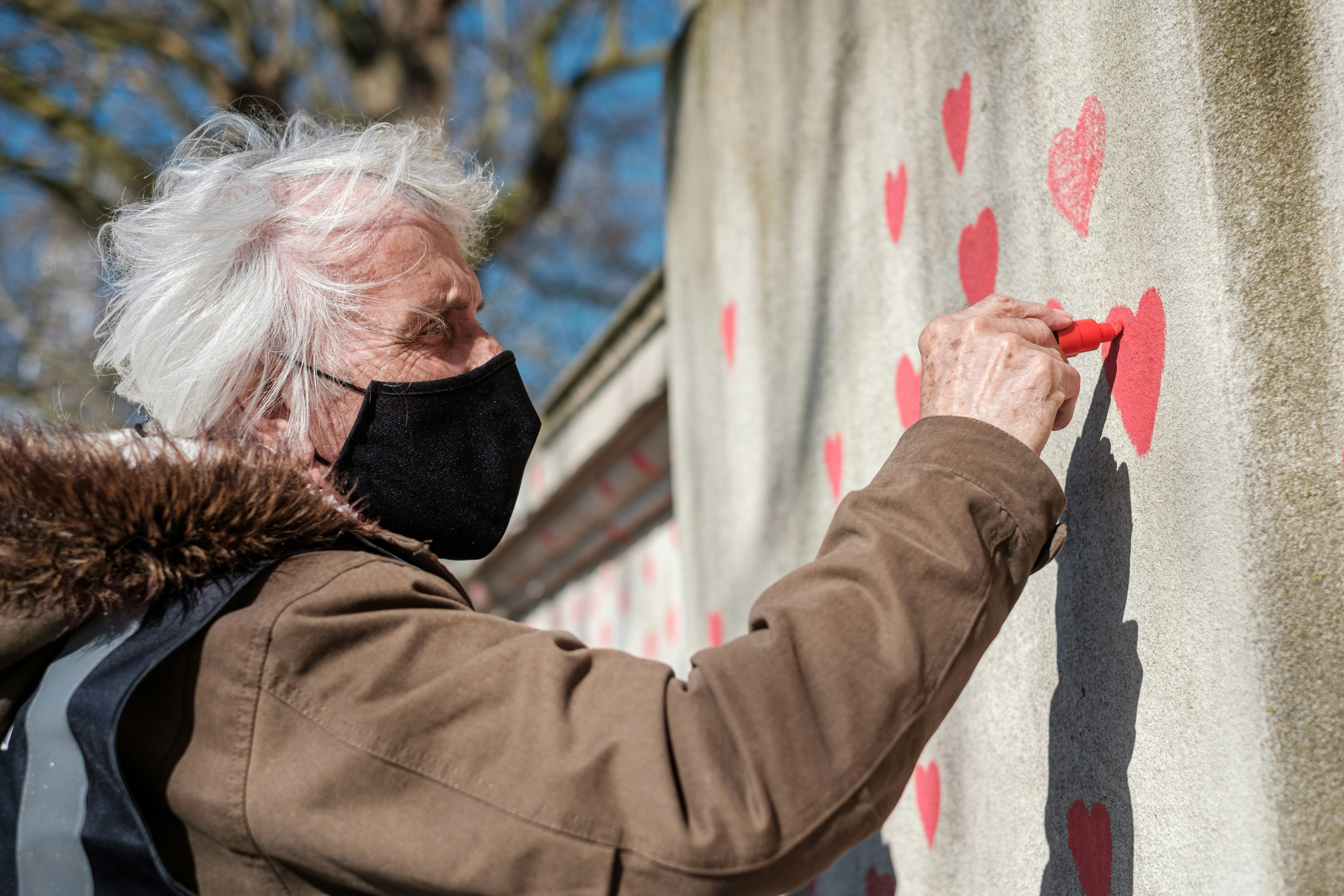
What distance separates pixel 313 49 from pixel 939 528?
9.03 metres

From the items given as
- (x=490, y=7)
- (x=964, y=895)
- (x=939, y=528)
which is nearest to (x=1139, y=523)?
(x=939, y=528)

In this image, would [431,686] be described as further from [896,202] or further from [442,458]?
[896,202]

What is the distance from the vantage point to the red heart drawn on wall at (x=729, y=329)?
110 inches

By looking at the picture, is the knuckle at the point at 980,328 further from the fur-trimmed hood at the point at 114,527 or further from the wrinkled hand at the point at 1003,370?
the fur-trimmed hood at the point at 114,527

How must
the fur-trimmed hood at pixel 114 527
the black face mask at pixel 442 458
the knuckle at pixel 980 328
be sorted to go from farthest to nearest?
the black face mask at pixel 442 458
the knuckle at pixel 980 328
the fur-trimmed hood at pixel 114 527

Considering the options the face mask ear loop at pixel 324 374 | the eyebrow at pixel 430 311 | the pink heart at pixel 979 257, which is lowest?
the face mask ear loop at pixel 324 374

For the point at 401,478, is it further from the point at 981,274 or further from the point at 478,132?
the point at 478,132

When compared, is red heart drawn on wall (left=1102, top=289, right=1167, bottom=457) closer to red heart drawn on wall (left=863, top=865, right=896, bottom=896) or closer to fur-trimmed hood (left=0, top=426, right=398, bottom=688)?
fur-trimmed hood (left=0, top=426, right=398, bottom=688)

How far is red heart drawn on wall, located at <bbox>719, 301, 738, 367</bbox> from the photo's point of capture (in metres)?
2.79

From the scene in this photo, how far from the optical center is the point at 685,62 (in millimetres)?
3242

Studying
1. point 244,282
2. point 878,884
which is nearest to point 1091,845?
point 878,884

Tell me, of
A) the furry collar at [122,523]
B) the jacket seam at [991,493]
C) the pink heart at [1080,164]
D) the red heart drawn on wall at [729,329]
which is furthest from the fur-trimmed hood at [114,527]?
the red heart drawn on wall at [729,329]

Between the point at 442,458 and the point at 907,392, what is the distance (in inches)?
30.1

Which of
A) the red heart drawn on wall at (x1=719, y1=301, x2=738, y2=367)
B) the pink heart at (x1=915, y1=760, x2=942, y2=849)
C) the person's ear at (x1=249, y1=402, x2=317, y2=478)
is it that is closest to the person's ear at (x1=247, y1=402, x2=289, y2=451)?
the person's ear at (x1=249, y1=402, x2=317, y2=478)
